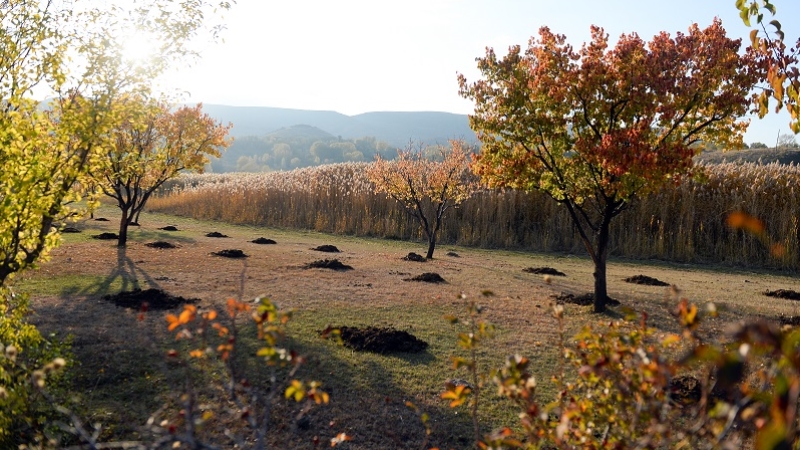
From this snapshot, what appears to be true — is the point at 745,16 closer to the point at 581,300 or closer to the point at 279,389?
the point at 279,389

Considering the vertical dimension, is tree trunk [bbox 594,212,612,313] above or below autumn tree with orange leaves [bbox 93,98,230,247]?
below

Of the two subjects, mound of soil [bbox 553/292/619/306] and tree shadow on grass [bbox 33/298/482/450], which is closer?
tree shadow on grass [bbox 33/298/482/450]

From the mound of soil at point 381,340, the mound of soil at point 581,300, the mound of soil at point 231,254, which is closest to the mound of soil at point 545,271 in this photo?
the mound of soil at point 581,300

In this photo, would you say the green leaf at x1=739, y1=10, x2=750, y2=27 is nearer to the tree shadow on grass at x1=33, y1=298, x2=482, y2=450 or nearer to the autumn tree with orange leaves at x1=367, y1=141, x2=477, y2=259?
the tree shadow on grass at x1=33, y1=298, x2=482, y2=450

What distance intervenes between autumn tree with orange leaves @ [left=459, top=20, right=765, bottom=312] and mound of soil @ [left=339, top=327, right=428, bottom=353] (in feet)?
11.5

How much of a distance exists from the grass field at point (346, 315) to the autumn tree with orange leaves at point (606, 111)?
2010 mm

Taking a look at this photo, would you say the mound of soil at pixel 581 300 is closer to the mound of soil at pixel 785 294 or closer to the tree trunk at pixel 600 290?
the tree trunk at pixel 600 290

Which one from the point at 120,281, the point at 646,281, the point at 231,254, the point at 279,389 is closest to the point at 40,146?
the point at 279,389

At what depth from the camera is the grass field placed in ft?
16.1

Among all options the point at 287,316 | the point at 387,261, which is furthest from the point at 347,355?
the point at 387,261

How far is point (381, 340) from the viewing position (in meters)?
6.73

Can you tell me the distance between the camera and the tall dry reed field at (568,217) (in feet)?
55.0

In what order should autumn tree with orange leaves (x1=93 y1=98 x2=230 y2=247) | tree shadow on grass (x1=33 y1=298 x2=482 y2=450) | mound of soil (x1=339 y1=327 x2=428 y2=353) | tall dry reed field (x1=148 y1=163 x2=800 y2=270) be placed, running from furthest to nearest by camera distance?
tall dry reed field (x1=148 y1=163 x2=800 y2=270) < autumn tree with orange leaves (x1=93 y1=98 x2=230 y2=247) < mound of soil (x1=339 y1=327 x2=428 y2=353) < tree shadow on grass (x1=33 y1=298 x2=482 y2=450)

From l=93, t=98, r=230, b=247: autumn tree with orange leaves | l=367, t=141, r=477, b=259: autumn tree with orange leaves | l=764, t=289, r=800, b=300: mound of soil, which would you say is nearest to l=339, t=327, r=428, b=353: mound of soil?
l=764, t=289, r=800, b=300: mound of soil
